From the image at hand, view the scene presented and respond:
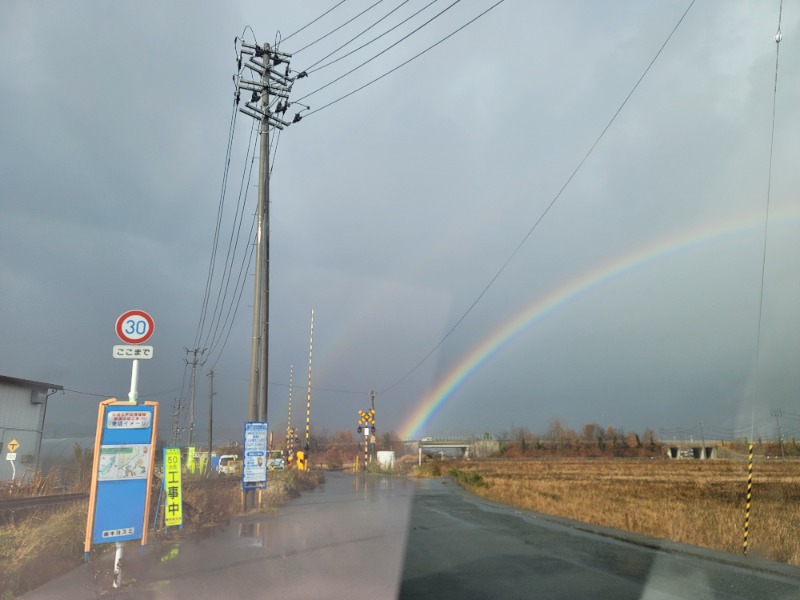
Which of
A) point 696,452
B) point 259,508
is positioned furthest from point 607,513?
point 696,452

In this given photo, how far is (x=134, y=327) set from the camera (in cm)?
886

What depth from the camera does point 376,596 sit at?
22.5ft

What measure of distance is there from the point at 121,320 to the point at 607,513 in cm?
1410

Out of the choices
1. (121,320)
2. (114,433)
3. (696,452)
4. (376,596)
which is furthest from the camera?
(696,452)

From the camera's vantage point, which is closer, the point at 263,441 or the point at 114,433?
the point at 114,433

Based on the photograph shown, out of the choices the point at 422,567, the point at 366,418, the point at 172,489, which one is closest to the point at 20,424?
the point at 366,418

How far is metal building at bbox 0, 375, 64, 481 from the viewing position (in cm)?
3397

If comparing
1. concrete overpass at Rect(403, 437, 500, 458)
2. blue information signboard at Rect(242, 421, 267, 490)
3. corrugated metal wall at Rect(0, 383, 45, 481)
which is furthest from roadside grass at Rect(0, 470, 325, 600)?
concrete overpass at Rect(403, 437, 500, 458)

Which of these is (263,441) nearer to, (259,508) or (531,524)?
(259,508)

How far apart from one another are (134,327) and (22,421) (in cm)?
3517

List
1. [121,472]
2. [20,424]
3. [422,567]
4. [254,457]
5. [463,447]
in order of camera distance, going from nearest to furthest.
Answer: [121,472] < [422,567] < [254,457] < [20,424] < [463,447]

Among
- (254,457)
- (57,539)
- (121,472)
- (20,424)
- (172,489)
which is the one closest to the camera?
(121,472)

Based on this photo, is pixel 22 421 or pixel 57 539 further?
pixel 22 421

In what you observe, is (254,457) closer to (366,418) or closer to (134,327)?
(134,327)
